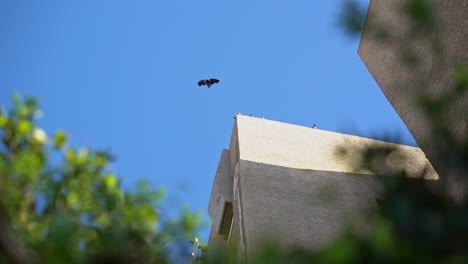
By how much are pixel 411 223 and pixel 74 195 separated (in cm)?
165

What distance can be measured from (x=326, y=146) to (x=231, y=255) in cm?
926

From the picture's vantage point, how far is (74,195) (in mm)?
3057

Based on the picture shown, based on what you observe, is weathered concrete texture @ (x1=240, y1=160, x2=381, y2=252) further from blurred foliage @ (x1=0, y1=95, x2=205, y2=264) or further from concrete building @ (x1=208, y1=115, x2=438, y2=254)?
blurred foliage @ (x1=0, y1=95, x2=205, y2=264)

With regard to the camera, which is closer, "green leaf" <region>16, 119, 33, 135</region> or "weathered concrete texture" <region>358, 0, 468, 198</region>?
"green leaf" <region>16, 119, 33, 135</region>

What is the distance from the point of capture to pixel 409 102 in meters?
8.55

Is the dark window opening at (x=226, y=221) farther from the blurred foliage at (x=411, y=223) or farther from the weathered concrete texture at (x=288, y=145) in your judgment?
the blurred foliage at (x=411, y=223)

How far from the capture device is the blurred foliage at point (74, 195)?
2.89 metres

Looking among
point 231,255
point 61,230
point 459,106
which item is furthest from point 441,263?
point 459,106

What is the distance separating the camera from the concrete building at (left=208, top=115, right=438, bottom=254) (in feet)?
29.1

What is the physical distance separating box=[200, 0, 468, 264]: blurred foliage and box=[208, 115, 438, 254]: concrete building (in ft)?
14.9

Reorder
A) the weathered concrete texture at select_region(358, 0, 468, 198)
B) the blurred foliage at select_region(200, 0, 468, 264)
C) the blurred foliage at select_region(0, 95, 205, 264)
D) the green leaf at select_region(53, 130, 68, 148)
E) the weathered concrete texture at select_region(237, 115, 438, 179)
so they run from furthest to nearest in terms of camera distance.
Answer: the weathered concrete texture at select_region(237, 115, 438, 179) → the weathered concrete texture at select_region(358, 0, 468, 198) → the green leaf at select_region(53, 130, 68, 148) → the blurred foliage at select_region(0, 95, 205, 264) → the blurred foliage at select_region(200, 0, 468, 264)

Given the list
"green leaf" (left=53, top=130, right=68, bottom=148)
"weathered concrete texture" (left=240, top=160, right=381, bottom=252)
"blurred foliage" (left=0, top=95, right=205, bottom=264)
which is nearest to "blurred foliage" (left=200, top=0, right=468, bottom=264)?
"blurred foliage" (left=0, top=95, right=205, bottom=264)

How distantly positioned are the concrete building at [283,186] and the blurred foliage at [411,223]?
455 centimetres

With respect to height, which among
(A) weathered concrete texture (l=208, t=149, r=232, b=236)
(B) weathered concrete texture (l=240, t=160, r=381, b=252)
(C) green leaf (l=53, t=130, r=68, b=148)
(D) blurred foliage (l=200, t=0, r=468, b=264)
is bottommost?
(D) blurred foliage (l=200, t=0, r=468, b=264)
